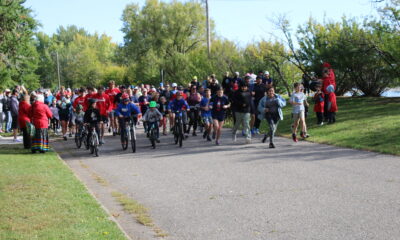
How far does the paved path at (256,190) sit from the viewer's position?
265 inches

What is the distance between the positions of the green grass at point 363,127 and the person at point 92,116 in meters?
6.37

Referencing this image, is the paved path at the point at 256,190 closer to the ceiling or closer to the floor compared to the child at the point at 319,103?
closer to the floor

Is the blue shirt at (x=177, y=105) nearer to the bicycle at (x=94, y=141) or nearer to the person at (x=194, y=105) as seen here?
the person at (x=194, y=105)

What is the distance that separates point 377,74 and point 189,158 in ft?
58.7

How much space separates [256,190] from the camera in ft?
30.2

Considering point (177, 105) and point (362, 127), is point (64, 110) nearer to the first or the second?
point (177, 105)

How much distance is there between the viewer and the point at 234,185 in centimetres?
975

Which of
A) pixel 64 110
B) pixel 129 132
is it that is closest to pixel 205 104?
pixel 129 132

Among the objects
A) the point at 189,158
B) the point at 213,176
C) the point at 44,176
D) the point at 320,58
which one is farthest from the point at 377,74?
the point at 44,176

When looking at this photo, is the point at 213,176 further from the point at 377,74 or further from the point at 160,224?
the point at 377,74

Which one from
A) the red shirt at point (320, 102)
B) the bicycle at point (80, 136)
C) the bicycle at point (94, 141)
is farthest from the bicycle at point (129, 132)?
the red shirt at point (320, 102)

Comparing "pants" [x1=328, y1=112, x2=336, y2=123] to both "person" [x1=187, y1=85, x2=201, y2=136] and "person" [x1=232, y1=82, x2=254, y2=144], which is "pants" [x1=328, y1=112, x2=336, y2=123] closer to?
"person" [x1=232, y1=82, x2=254, y2=144]

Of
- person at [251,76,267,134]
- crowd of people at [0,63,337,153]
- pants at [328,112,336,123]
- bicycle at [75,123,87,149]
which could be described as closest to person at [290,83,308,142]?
crowd of people at [0,63,337,153]

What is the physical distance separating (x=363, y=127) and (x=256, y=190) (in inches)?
359
